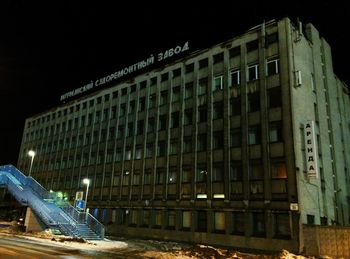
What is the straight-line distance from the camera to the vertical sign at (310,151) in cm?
2919

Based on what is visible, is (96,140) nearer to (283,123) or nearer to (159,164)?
(159,164)

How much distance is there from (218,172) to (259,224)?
6.98 metres

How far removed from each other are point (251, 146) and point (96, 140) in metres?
28.5

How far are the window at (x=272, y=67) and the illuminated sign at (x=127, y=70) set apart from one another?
42.7ft

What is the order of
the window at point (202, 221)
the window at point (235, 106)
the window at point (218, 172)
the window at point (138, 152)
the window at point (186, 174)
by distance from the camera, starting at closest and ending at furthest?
the window at point (202, 221)
the window at point (218, 172)
the window at point (235, 106)
the window at point (186, 174)
the window at point (138, 152)

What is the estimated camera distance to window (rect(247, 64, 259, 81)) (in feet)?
115

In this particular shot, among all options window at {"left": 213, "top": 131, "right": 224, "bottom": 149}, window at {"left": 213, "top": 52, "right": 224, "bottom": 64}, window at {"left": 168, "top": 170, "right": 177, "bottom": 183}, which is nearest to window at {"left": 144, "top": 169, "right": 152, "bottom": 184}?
window at {"left": 168, "top": 170, "right": 177, "bottom": 183}

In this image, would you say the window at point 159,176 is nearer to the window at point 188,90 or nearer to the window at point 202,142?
the window at point 202,142

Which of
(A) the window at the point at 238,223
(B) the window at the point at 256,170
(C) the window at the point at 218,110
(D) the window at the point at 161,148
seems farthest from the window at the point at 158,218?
(C) the window at the point at 218,110

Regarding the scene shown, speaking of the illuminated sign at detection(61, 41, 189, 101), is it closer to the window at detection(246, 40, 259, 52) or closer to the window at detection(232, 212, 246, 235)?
the window at detection(246, 40, 259, 52)

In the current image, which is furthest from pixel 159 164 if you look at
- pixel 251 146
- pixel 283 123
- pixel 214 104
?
pixel 283 123

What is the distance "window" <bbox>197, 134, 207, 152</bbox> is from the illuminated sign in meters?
13.0

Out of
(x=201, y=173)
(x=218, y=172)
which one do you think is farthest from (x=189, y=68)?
(x=218, y=172)

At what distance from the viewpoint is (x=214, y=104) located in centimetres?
3794
